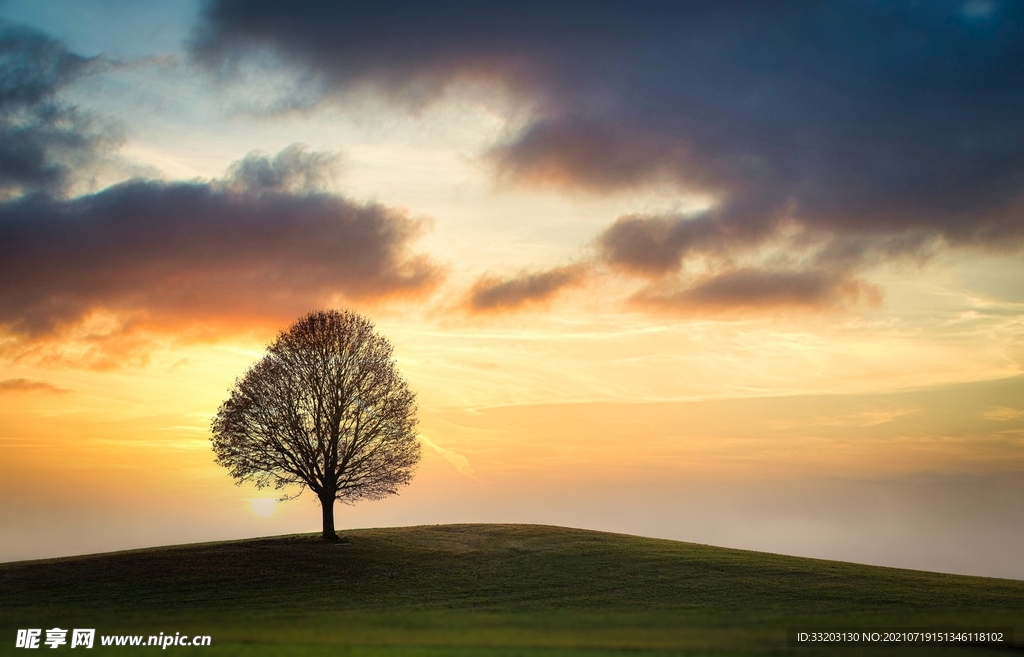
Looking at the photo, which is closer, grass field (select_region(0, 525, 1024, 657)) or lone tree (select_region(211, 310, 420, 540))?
Result: grass field (select_region(0, 525, 1024, 657))

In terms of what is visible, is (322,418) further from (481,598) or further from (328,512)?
(481,598)

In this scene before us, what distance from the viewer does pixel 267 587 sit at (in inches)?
1667

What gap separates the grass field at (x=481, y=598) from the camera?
92.5ft

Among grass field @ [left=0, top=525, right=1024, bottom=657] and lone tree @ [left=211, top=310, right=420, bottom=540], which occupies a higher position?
lone tree @ [left=211, top=310, right=420, bottom=540]

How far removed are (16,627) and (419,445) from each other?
2960 cm

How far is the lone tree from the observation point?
55938mm

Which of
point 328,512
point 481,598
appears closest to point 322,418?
point 328,512

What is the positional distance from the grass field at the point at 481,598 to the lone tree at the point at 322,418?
208 inches

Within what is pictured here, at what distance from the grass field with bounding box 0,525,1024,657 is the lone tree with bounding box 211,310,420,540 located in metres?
5.27

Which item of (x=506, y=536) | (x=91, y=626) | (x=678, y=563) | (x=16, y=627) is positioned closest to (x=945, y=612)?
(x=678, y=563)

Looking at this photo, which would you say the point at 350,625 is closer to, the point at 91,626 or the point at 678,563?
the point at 91,626

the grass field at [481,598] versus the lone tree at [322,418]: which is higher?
the lone tree at [322,418]

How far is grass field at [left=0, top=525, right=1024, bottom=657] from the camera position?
28.2 m

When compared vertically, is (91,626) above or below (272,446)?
below
